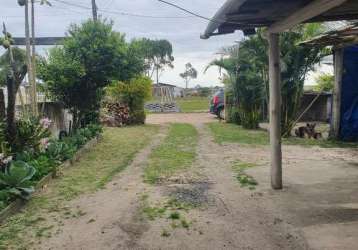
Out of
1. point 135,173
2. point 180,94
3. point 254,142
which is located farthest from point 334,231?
point 180,94

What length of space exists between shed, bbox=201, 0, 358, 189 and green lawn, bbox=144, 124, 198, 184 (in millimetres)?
2144

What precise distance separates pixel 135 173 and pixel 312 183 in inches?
127

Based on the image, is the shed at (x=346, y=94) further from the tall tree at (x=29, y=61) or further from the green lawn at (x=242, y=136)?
the tall tree at (x=29, y=61)

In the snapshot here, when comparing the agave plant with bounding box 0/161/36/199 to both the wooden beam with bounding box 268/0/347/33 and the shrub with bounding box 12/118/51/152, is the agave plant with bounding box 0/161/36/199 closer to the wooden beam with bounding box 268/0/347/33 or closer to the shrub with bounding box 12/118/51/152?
the shrub with bounding box 12/118/51/152

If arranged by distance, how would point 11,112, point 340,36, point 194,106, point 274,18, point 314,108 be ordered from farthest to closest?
point 194,106 → point 314,108 → point 340,36 → point 11,112 → point 274,18

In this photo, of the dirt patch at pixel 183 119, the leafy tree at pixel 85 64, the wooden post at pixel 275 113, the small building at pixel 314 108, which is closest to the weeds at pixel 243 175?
the wooden post at pixel 275 113

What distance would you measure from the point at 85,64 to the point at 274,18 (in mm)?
7284

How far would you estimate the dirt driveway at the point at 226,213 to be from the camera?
5.14m

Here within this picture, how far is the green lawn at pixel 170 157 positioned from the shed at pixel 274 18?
84.4 inches

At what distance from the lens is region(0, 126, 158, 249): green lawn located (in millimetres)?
5523

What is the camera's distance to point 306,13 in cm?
623

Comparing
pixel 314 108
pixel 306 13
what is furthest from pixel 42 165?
pixel 314 108

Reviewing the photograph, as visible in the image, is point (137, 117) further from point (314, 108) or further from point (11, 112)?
point (11, 112)

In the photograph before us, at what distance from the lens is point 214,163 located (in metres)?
10.3
